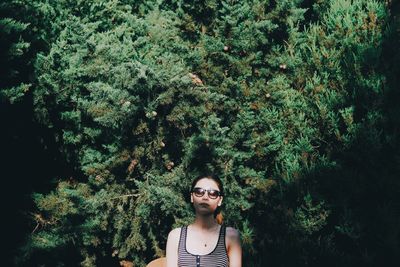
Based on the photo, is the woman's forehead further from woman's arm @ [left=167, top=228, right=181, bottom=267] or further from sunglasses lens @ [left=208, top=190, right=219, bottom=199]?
woman's arm @ [left=167, top=228, right=181, bottom=267]

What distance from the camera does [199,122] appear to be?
217 inches

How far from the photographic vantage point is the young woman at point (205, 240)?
2.83 metres

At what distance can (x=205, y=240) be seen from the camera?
9.46ft

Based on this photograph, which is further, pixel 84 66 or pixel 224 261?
pixel 84 66

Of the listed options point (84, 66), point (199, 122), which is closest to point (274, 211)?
point (199, 122)

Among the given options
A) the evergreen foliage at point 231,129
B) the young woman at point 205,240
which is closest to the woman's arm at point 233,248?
the young woman at point 205,240

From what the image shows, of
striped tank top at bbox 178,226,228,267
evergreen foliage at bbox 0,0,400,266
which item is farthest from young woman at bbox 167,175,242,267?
evergreen foliage at bbox 0,0,400,266

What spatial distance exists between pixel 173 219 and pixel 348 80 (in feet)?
10.9

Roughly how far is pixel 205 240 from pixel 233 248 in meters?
0.21

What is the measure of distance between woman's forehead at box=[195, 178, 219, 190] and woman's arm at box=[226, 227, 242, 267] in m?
0.34

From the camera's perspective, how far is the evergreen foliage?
5199mm

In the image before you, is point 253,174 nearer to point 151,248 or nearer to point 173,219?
point 173,219

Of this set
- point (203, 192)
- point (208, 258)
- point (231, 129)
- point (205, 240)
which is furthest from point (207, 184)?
point (231, 129)

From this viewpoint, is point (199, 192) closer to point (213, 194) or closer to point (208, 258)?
point (213, 194)
